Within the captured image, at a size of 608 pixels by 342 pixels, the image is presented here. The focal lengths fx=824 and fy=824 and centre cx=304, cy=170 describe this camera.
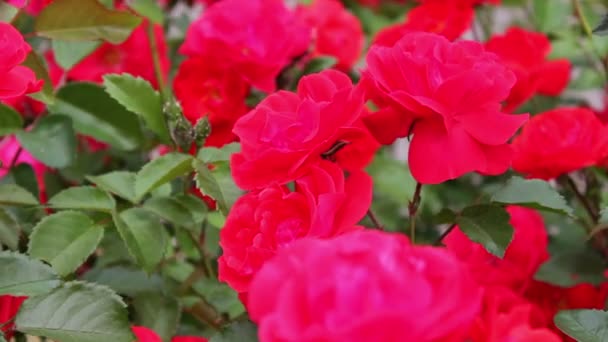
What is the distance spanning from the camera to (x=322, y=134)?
0.46 meters

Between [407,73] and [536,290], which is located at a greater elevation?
[407,73]

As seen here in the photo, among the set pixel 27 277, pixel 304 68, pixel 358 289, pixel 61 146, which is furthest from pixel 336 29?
pixel 358 289

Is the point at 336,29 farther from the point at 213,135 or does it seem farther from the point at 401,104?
the point at 401,104

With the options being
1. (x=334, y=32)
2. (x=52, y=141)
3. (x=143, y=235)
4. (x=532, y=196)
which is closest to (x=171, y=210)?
(x=143, y=235)

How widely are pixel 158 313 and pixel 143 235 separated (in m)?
0.08

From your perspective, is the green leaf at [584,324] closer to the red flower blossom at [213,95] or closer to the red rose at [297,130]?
the red rose at [297,130]

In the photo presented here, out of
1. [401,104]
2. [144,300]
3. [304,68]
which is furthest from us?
[304,68]

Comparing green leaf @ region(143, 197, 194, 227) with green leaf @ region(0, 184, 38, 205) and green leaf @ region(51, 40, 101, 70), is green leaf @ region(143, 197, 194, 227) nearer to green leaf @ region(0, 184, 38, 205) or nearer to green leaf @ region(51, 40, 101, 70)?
green leaf @ region(0, 184, 38, 205)

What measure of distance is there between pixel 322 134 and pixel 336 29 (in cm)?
42

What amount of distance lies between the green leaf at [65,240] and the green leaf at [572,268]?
0.33m

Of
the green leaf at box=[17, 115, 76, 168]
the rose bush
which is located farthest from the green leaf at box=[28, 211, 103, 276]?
the green leaf at box=[17, 115, 76, 168]

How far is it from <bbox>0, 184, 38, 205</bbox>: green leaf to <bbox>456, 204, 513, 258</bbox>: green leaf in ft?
0.95

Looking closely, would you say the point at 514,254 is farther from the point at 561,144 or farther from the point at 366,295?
the point at 366,295

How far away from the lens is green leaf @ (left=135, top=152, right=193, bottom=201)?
21.0 inches
